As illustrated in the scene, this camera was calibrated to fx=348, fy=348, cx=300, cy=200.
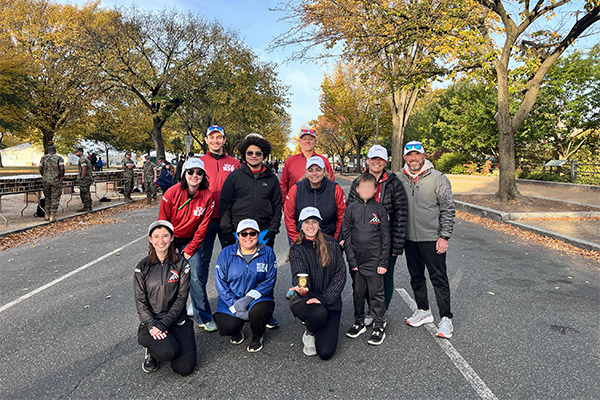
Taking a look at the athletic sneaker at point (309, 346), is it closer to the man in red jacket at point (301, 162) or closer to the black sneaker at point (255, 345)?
the black sneaker at point (255, 345)

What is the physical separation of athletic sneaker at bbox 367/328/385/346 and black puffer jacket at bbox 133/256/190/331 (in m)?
1.79

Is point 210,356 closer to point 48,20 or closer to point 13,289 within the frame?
point 13,289

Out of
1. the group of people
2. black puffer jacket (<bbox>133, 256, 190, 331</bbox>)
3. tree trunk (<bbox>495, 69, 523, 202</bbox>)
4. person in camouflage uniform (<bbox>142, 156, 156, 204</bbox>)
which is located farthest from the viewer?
person in camouflage uniform (<bbox>142, 156, 156, 204</bbox>)

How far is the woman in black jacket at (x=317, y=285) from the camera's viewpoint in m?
3.17

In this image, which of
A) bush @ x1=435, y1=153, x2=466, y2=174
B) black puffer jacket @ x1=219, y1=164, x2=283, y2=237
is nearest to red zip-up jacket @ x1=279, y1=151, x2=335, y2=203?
black puffer jacket @ x1=219, y1=164, x2=283, y2=237

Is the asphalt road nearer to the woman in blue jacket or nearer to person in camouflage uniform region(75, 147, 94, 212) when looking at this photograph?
the woman in blue jacket

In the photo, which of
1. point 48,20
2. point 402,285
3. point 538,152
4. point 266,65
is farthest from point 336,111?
point 402,285

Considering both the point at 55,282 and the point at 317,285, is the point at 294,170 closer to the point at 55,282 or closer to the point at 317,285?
the point at 317,285

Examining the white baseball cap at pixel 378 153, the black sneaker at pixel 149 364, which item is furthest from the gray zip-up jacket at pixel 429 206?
the black sneaker at pixel 149 364

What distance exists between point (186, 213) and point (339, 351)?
201 cm

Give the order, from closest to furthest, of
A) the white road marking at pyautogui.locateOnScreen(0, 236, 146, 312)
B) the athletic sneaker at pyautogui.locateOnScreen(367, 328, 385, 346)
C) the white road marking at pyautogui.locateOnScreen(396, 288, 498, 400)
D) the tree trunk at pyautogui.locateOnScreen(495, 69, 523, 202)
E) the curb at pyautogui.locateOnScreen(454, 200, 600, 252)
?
the white road marking at pyautogui.locateOnScreen(396, 288, 498, 400) → the athletic sneaker at pyautogui.locateOnScreen(367, 328, 385, 346) → the white road marking at pyautogui.locateOnScreen(0, 236, 146, 312) → the curb at pyautogui.locateOnScreen(454, 200, 600, 252) → the tree trunk at pyautogui.locateOnScreen(495, 69, 523, 202)

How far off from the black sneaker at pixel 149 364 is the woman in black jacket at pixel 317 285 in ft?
4.15

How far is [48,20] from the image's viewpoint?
26953 millimetres

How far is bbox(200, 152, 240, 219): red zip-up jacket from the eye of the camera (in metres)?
4.04
